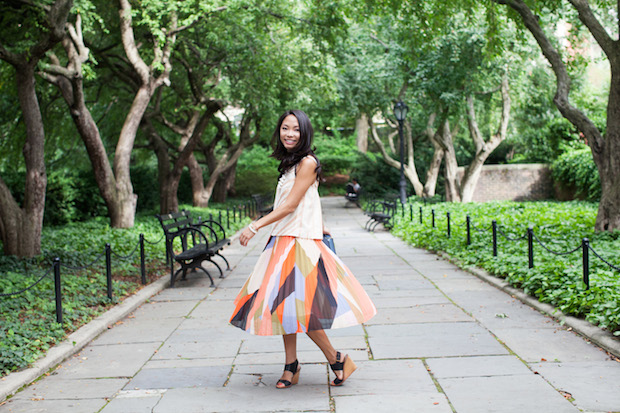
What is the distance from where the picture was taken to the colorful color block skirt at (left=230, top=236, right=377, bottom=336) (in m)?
3.82

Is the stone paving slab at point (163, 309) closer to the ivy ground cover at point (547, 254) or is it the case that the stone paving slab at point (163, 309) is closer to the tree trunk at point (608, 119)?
the ivy ground cover at point (547, 254)

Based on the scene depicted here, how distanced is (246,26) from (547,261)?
10.4 m

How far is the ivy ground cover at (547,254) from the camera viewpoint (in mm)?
5781

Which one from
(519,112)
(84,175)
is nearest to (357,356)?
(84,175)

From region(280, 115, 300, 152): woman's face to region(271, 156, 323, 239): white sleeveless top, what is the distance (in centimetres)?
18

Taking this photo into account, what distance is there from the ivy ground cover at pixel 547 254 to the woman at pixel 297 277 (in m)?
2.45

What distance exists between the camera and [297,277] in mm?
3914

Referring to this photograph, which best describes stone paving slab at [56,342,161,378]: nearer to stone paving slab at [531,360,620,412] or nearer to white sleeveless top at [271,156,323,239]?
white sleeveless top at [271,156,323,239]

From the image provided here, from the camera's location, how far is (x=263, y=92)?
58.4 ft

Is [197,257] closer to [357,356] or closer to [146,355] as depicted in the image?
[146,355]

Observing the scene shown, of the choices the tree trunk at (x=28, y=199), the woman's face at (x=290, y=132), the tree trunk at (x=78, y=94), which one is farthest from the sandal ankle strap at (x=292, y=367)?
the tree trunk at (x=78, y=94)

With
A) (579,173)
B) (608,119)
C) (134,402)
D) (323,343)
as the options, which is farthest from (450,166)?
(134,402)

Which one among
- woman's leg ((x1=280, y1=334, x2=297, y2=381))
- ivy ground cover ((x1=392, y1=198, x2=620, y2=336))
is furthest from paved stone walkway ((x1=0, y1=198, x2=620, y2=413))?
ivy ground cover ((x1=392, y1=198, x2=620, y2=336))

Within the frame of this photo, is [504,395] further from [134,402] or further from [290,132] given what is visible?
[134,402]
